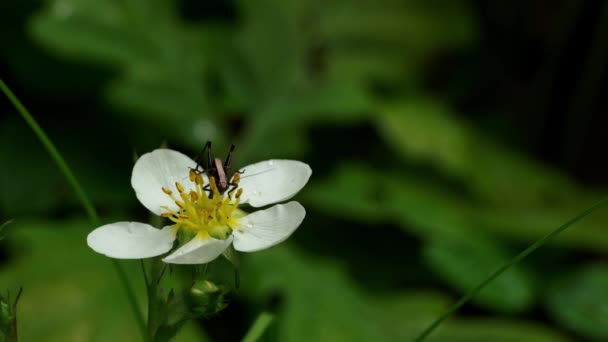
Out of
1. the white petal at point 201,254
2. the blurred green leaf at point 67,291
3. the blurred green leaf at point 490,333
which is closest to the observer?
the white petal at point 201,254

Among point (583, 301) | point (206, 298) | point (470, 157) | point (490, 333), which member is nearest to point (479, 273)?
point (490, 333)

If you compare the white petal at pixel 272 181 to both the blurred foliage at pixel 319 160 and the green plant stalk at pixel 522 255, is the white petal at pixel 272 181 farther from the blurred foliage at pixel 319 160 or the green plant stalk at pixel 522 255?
the blurred foliage at pixel 319 160

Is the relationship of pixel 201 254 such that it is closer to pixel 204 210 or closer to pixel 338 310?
pixel 204 210

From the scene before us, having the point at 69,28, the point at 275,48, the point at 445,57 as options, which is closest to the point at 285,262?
the point at 275,48

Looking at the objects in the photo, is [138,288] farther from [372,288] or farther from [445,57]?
[445,57]

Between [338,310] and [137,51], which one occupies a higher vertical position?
[137,51]

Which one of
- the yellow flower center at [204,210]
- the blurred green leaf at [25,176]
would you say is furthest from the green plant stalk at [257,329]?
the blurred green leaf at [25,176]
